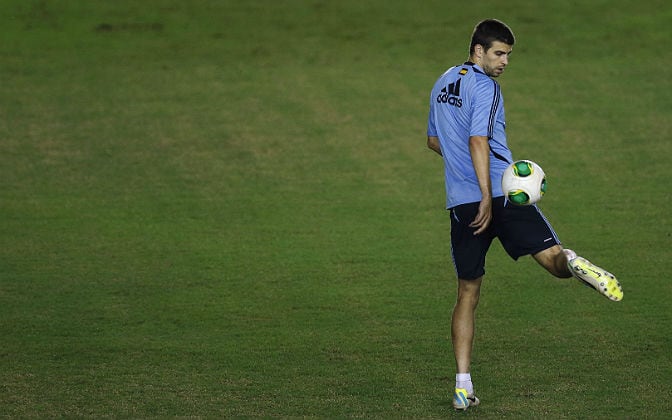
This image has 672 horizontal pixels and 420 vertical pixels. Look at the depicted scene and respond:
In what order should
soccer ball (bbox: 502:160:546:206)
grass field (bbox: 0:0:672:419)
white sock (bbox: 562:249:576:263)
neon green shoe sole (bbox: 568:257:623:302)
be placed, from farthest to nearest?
grass field (bbox: 0:0:672:419) → soccer ball (bbox: 502:160:546:206) → white sock (bbox: 562:249:576:263) → neon green shoe sole (bbox: 568:257:623:302)

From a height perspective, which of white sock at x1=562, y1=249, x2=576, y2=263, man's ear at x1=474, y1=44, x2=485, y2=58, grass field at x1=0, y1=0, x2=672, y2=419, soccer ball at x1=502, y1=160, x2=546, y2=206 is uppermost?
man's ear at x1=474, y1=44, x2=485, y2=58

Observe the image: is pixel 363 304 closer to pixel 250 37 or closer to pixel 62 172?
pixel 62 172

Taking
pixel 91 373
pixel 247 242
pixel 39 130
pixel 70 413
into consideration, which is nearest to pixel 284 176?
pixel 247 242

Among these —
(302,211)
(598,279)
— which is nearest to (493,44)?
(598,279)

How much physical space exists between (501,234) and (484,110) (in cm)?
71

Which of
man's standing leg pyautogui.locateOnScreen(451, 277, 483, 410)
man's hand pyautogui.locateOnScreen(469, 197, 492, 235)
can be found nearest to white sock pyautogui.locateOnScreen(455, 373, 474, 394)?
man's standing leg pyautogui.locateOnScreen(451, 277, 483, 410)

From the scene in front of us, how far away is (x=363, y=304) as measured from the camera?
28.5 ft

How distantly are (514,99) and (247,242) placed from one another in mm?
5512

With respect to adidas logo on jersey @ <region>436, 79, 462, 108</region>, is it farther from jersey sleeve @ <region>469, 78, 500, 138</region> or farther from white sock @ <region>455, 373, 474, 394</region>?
white sock @ <region>455, 373, 474, 394</region>

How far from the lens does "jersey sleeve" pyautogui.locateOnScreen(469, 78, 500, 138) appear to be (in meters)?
6.21

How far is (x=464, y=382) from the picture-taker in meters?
6.30

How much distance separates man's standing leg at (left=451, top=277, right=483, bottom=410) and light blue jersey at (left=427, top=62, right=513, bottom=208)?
492 mm

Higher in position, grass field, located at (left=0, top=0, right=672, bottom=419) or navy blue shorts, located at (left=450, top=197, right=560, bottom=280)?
navy blue shorts, located at (left=450, top=197, right=560, bottom=280)

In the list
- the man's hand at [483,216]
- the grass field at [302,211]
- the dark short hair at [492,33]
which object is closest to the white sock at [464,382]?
the grass field at [302,211]
